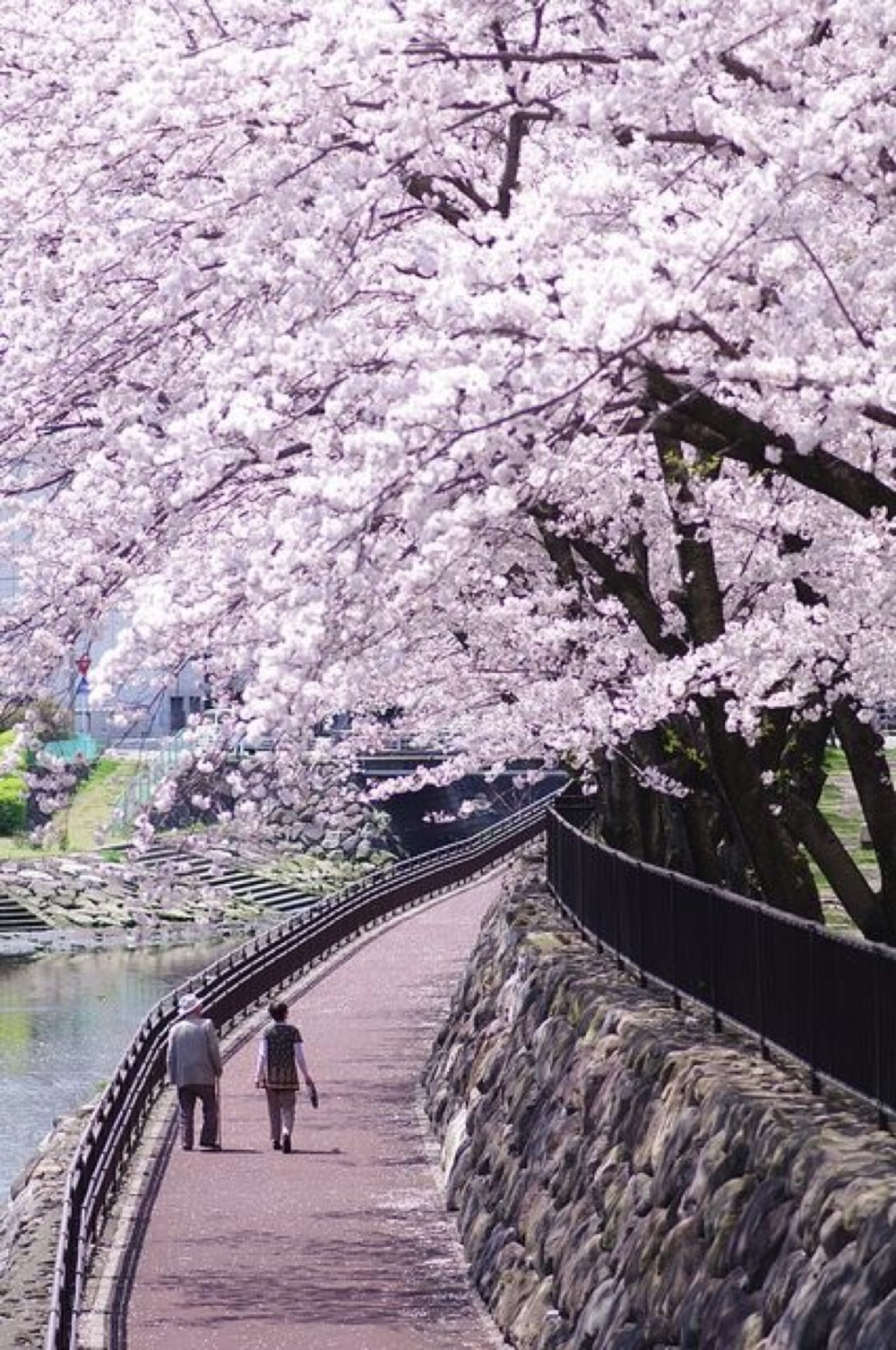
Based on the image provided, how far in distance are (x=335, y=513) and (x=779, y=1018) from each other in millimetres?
5612

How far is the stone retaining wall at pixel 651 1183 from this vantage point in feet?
36.0

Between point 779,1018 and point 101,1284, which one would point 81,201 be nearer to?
point 779,1018

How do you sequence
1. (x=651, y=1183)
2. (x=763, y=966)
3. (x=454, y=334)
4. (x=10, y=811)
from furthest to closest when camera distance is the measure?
(x=10, y=811), (x=763, y=966), (x=651, y=1183), (x=454, y=334)

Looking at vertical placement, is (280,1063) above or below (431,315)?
below

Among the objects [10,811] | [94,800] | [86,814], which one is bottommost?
[86,814]

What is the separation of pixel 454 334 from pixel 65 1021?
138 feet

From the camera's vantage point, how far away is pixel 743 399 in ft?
38.5

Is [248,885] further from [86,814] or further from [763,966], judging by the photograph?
[763,966]

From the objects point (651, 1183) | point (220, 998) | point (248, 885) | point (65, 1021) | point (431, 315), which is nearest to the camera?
point (431, 315)

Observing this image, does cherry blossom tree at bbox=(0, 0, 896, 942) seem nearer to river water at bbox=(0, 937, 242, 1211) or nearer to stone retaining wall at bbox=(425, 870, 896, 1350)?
stone retaining wall at bbox=(425, 870, 896, 1350)

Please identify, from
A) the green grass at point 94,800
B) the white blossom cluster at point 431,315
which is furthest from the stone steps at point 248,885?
the white blossom cluster at point 431,315

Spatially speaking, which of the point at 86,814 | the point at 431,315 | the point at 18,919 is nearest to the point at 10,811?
the point at 86,814

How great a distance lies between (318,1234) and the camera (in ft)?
68.9

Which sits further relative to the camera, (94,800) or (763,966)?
(94,800)
